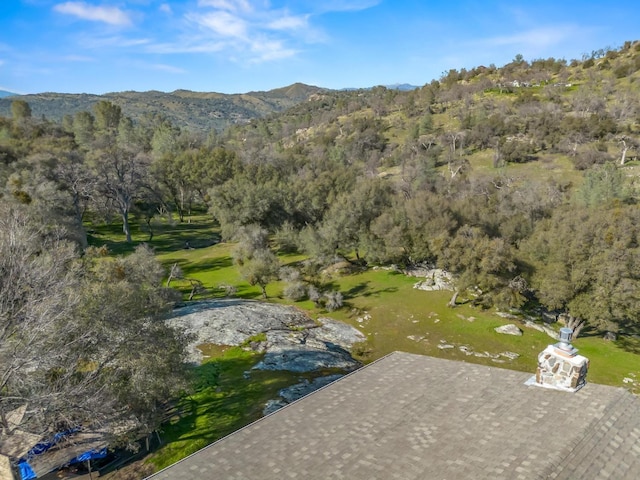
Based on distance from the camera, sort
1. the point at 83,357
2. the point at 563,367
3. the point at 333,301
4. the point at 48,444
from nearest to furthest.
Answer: the point at 563,367
the point at 48,444
the point at 83,357
the point at 333,301

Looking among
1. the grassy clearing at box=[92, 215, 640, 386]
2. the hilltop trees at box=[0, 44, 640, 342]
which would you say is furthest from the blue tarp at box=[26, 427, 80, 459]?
the hilltop trees at box=[0, 44, 640, 342]

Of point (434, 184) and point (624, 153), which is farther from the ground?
point (624, 153)

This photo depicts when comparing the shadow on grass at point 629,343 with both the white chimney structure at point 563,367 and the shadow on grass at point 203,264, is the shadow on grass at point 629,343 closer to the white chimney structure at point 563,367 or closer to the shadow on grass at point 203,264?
the white chimney structure at point 563,367

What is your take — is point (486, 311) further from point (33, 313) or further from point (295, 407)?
point (33, 313)

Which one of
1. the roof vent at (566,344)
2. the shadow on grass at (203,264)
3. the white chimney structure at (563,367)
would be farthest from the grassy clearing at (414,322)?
the roof vent at (566,344)

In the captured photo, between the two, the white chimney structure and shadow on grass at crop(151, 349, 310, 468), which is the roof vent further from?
shadow on grass at crop(151, 349, 310, 468)

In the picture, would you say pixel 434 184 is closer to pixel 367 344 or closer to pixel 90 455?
pixel 367 344

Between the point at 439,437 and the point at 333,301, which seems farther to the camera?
the point at 333,301

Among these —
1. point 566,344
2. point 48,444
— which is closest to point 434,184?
point 566,344
